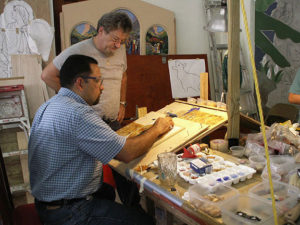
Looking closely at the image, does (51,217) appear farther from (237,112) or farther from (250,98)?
(250,98)

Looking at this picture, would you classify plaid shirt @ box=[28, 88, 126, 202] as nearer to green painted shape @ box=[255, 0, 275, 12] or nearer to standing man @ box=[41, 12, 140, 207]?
standing man @ box=[41, 12, 140, 207]

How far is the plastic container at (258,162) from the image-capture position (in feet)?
5.09

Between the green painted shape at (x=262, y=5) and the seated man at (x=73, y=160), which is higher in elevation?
the green painted shape at (x=262, y=5)

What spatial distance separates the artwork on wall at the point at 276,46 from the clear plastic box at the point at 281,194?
2942mm

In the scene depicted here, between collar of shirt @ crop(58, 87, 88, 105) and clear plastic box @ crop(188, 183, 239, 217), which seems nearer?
clear plastic box @ crop(188, 183, 239, 217)

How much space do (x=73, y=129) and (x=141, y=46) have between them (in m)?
2.71

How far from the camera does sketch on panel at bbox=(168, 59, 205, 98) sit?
400cm

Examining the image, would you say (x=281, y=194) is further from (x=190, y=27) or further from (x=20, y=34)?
(x=190, y=27)

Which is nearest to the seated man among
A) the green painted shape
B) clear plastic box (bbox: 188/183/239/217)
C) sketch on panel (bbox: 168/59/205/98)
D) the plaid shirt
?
the plaid shirt

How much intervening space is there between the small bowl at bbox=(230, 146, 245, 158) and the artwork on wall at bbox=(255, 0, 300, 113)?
242 centimetres

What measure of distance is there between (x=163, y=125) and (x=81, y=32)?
228 cm

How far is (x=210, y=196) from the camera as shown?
49.6 inches

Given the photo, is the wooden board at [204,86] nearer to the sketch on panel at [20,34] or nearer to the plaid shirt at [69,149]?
the plaid shirt at [69,149]

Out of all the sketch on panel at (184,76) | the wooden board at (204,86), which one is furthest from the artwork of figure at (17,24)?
the wooden board at (204,86)
